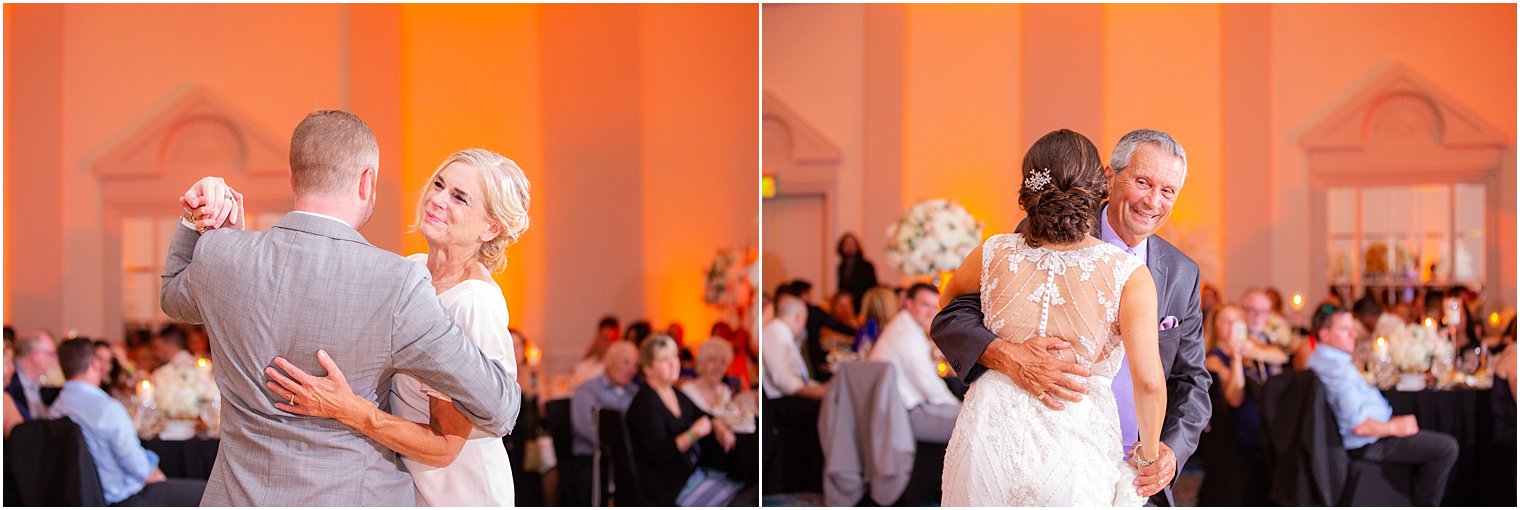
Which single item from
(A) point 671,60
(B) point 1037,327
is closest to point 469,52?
(A) point 671,60

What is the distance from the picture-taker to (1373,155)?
10.7 m

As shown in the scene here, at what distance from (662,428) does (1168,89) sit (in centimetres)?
672

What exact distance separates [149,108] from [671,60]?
420 cm

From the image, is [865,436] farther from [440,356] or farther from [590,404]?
[440,356]

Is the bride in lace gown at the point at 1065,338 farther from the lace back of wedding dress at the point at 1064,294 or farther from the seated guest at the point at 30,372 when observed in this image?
the seated guest at the point at 30,372

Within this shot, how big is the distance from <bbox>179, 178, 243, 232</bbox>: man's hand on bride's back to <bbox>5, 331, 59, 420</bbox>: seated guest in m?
4.41

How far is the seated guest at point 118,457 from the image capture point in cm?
483

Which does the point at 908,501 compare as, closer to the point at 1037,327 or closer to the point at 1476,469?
the point at 1476,469

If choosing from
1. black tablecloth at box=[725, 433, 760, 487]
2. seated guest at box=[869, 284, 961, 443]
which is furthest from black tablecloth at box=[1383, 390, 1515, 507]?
black tablecloth at box=[725, 433, 760, 487]


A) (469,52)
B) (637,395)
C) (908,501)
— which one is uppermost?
(469,52)

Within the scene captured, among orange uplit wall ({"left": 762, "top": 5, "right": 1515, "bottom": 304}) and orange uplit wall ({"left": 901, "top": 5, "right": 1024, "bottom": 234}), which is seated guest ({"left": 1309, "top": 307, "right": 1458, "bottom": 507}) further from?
orange uplit wall ({"left": 901, "top": 5, "right": 1024, "bottom": 234})

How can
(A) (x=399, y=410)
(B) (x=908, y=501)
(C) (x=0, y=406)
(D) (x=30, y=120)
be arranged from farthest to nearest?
(D) (x=30, y=120) < (B) (x=908, y=501) < (C) (x=0, y=406) < (A) (x=399, y=410)

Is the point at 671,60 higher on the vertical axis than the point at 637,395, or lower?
higher

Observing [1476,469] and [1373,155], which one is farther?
[1373,155]
